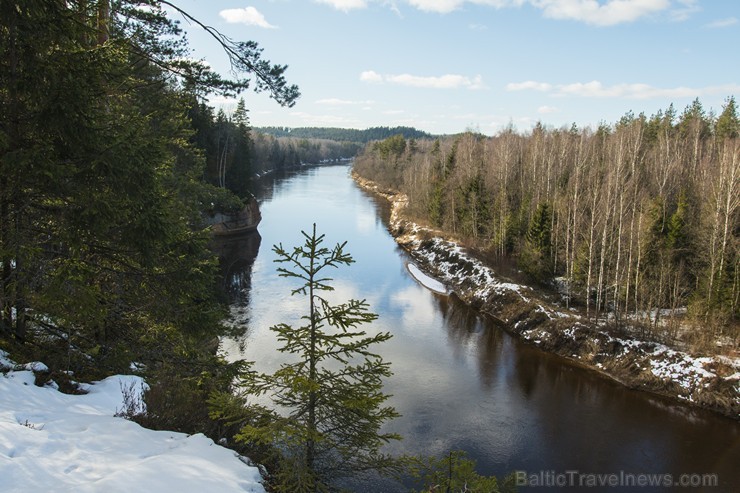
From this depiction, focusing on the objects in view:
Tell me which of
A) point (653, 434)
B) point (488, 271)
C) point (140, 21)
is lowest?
point (653, 434)

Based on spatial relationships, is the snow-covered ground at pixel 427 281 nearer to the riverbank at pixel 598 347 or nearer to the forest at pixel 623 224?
the riverbank at pixel 598 347

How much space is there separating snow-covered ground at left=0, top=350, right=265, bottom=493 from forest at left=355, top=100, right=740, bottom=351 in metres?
21.9

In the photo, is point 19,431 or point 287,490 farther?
point 287,490

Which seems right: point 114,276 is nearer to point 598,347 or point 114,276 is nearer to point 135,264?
point 135,264

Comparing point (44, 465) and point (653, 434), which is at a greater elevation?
point (44, 465)

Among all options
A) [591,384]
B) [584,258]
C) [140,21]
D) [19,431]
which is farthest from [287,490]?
[584,258]

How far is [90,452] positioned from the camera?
566 centimetres

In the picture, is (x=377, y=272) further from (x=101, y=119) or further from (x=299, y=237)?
(x=101, y=119)

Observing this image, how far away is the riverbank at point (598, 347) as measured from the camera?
18969 mm

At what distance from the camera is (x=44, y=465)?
5.13m

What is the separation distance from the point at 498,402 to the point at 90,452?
15.8 metres

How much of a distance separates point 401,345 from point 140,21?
1723 centimetres

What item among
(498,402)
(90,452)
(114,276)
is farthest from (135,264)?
(498,402)

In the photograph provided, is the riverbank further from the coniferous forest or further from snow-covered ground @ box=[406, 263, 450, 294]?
the coniferous forest
